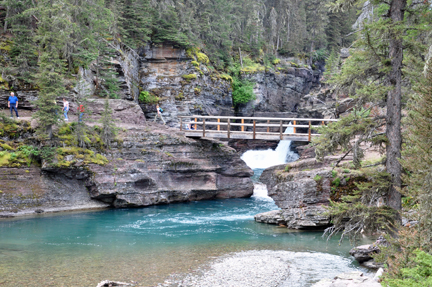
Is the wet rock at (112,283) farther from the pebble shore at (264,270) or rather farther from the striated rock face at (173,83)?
the striated rock face at (173,83)

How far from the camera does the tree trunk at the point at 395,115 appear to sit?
9.49 m

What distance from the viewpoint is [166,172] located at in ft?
84.5

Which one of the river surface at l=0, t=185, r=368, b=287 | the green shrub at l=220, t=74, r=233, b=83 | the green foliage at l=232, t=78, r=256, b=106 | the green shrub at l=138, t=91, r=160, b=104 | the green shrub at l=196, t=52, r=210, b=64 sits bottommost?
the river surface at l=0, t=185, r=368, b=287

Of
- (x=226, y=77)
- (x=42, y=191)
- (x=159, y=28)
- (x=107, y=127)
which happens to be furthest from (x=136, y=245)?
(x=226, y=77)

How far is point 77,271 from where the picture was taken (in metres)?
11.8

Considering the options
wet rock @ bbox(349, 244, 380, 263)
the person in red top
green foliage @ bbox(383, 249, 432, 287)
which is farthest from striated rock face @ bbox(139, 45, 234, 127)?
green foliage @ bbox(383, 249, 432, 287)

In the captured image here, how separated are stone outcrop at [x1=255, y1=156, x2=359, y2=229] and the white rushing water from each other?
64.3 ft

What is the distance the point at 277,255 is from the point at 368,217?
5.46m

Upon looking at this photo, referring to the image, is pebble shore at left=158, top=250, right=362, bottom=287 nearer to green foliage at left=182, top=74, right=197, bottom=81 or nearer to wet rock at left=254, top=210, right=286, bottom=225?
wet rock at left=254, top=210, right=286, bottom=225

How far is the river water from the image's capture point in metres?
11.6

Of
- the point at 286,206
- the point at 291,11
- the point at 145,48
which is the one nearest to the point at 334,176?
the point at 286,206

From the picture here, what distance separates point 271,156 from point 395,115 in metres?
31.3

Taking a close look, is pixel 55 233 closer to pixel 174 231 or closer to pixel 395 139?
pixel 174 231

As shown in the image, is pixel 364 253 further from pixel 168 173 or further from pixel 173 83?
pixel 173 83
